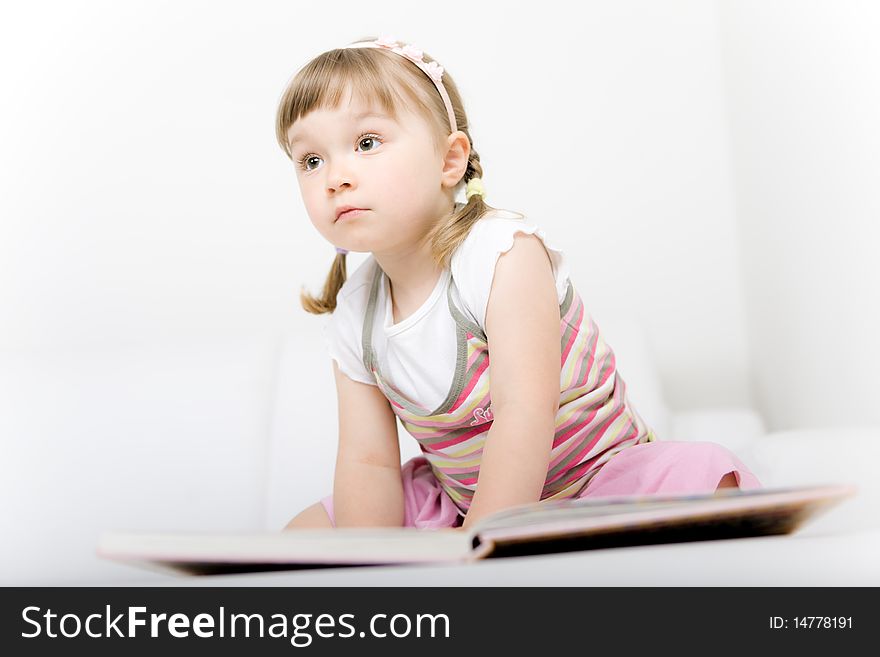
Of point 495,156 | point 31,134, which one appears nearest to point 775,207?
point 495,156

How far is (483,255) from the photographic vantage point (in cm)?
97

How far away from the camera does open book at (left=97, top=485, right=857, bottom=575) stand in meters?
0.52

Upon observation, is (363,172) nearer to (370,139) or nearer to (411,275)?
(370,139)

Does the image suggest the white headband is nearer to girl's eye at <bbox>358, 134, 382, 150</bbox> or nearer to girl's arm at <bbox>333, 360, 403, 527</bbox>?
girl's eye at <bbox>358, 134, 382, 150</bbox>

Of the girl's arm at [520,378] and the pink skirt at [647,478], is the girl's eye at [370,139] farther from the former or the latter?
the pink skirt at [647,478]

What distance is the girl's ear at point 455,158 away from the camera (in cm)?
103

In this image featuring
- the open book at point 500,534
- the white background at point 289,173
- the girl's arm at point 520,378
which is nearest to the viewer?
the open book at point 500,534

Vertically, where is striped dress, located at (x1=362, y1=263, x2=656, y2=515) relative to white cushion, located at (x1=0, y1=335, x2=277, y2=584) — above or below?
below

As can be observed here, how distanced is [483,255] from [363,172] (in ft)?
0.49

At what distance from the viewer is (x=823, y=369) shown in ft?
4.52

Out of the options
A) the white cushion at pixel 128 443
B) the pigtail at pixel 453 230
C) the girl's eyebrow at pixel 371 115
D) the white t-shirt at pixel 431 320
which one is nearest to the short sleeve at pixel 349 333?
the white t-shirt at pixel 431 320

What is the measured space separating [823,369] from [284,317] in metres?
1.03

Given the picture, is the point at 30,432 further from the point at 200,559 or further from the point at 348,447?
the point at 200,559

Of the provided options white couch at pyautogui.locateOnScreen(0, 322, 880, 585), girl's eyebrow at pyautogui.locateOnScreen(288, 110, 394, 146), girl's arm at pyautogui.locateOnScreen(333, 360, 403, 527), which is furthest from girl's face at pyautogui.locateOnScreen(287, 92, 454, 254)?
white couch at pyautogui.locateOnScreen(0, 322, 880, 585)
